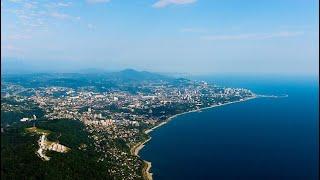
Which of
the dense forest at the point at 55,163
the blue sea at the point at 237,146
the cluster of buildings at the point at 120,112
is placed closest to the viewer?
the dense forest at the point at 55,163

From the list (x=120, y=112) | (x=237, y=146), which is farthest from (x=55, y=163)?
(x=120, y=112)

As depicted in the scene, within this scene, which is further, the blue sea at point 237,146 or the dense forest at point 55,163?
the blue sea at point 237,146

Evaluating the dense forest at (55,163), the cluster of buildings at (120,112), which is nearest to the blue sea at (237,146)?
the cluster of buildings at (120,112)

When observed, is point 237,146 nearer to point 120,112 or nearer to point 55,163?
point 55,163

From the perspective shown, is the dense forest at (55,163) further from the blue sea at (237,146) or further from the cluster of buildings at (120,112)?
the blue sea at (237,146)

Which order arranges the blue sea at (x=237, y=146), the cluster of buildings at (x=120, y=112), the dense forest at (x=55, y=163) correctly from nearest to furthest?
the dense forest at (x=55, y=163) → the blue sea at (x=237, y=146) → the cluster of buildings at (x=120, y=112)

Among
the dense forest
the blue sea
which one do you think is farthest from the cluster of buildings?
the blue sea

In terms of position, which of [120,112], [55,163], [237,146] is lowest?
[237,146]

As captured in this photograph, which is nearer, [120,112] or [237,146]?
[237,146]

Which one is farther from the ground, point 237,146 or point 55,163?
point 55,163
